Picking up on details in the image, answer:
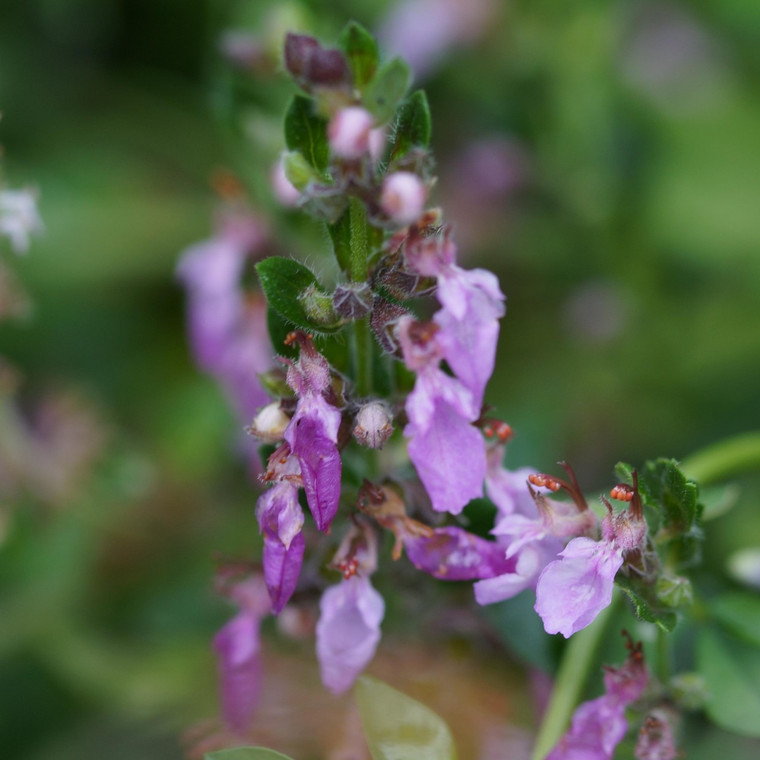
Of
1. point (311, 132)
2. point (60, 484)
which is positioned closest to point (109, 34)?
point (60, 484)

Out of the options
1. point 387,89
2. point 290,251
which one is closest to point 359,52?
point 387,89

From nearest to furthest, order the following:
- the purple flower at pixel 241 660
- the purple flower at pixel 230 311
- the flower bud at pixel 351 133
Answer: the flower bud at pixel 351 133
the purple flower at pixel 241 660
the purple flower at pixel 230 311

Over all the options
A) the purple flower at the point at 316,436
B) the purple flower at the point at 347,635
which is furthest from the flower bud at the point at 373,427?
the purple flower at the point at 347,635

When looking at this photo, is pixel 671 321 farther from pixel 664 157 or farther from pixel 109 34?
pixel 109 34

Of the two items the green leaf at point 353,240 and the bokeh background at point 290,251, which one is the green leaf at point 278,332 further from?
the bokeh background at point 290,251

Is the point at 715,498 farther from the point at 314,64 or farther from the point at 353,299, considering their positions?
the point at 314,64


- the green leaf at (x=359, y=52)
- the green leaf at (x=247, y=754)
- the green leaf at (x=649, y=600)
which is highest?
the green leaf at (x=359, y=52)
